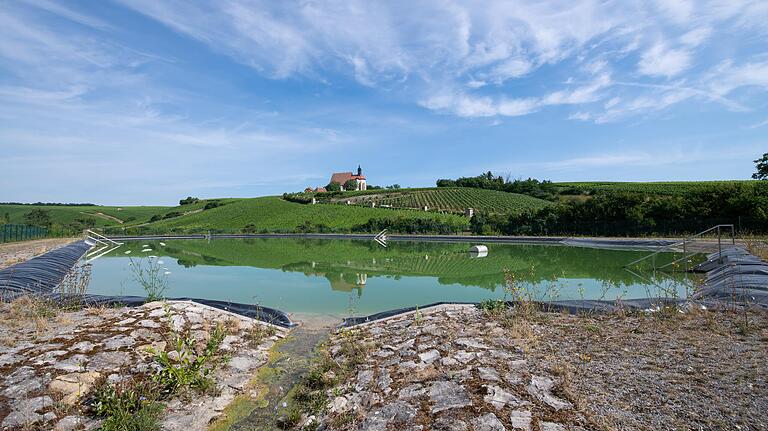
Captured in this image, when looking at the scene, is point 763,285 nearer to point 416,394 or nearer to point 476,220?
point 416,394

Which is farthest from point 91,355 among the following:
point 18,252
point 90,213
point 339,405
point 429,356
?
point 90,213

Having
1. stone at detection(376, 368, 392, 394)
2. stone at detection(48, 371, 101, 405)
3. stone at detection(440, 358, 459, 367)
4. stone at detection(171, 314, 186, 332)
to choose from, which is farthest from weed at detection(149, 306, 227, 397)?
stone at detection(440, 358, 459, 367)

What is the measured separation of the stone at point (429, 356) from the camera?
15.1ft

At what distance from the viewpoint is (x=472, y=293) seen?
1013 centimetres

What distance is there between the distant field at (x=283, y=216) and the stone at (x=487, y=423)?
1627 inches

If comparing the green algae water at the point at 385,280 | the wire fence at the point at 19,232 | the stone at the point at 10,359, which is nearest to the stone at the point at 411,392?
the green algae water at the point at 385,280

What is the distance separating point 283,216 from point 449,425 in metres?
55.4

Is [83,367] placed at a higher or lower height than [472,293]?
higher

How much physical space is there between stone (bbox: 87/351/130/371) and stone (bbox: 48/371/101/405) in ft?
0.69

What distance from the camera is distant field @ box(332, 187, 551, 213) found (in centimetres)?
5569

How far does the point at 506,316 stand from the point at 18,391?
591 centimetres

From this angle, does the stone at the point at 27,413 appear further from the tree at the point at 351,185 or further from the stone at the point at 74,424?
the tree at the point at 351,185

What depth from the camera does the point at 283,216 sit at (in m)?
56.6

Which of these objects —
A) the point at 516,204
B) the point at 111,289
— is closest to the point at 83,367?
the point at 111,289
